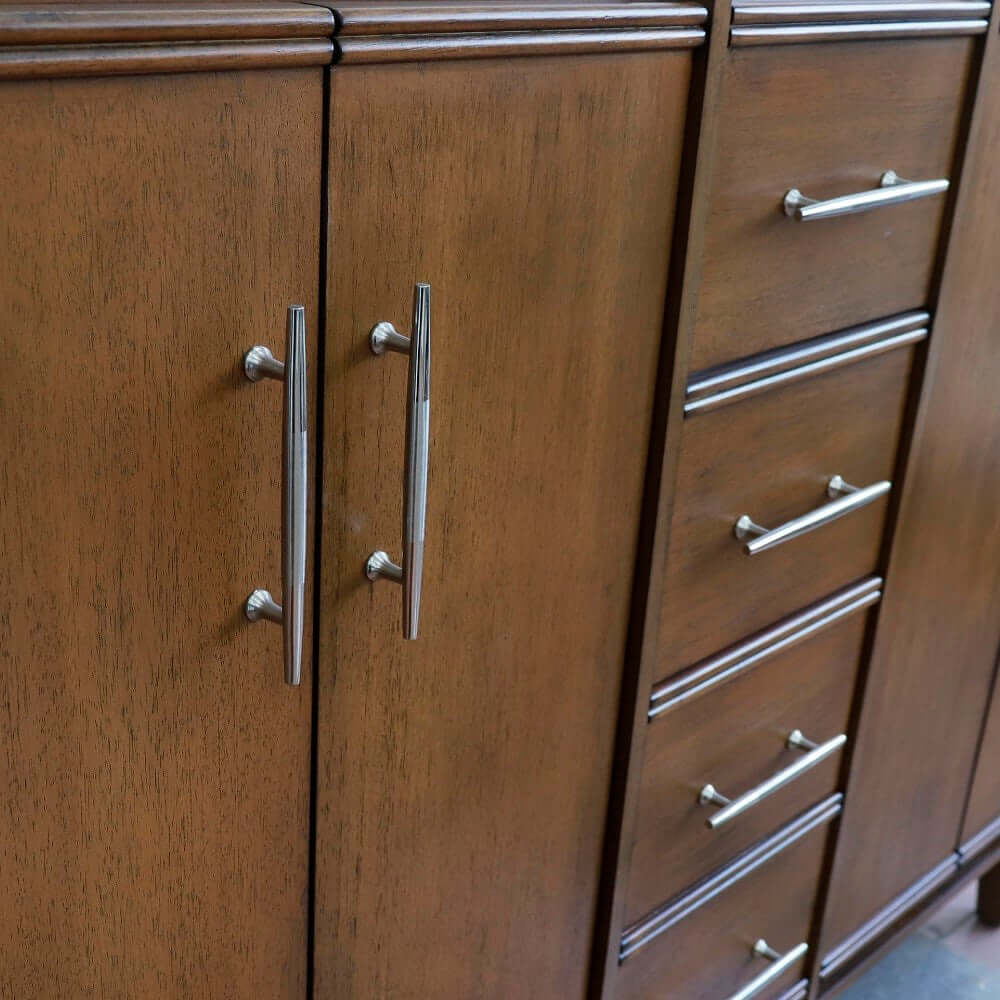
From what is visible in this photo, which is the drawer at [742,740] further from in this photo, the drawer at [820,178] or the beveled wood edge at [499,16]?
the beveled wood edge at [499,16]

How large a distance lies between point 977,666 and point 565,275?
83cm

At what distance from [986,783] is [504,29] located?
115 centimetres

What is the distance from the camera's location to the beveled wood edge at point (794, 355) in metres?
0.90

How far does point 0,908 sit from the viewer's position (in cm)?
61

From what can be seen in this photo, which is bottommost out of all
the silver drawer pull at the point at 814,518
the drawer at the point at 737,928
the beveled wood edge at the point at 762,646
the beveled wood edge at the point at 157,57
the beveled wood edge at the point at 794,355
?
the drawer at the point at 737,928

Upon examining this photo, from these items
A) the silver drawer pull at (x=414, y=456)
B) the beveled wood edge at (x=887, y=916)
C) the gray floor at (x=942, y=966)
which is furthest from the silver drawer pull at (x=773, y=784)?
the gray floor at (x=942, y=966)

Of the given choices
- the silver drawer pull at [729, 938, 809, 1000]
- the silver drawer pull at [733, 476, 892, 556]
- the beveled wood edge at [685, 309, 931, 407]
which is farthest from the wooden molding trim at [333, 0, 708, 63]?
the silver drawer pull at [729, 938, 809, 1000]

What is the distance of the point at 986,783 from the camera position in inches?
59.9

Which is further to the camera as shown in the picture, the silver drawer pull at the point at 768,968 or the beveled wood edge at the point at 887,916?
the beveled wood edge at the point at 887,916

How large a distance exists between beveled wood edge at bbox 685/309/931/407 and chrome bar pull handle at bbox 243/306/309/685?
0.33m

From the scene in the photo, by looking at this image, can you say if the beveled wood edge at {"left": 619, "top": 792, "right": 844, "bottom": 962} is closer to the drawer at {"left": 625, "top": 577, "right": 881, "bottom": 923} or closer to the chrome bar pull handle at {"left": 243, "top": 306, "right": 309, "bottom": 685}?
the drawer at {"left": 625, "top": 577, "right": 881, "bottom": 923}

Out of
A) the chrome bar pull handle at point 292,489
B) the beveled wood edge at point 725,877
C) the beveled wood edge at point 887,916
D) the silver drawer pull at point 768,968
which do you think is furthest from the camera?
the beveled wood edge at point 887,916

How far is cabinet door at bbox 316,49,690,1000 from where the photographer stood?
26.9 inches

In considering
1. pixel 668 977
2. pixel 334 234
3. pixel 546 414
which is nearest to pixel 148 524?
pixel 334 234
